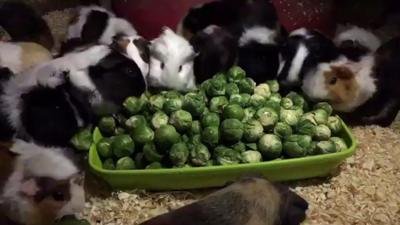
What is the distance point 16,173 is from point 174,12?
3.18ft

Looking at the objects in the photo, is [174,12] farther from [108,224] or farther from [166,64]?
[108,224]

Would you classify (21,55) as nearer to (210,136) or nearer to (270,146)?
(210,136)

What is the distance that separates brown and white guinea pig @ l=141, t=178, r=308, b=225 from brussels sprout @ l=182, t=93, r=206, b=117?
400mm

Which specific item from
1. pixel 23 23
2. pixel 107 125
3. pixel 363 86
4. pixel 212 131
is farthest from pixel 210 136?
pixel 23 23

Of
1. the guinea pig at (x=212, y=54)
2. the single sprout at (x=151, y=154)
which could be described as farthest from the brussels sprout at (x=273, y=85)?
the single sprout at (x=151, y=154)

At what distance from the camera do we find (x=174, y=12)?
216cm

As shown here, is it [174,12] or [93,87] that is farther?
[174,12]

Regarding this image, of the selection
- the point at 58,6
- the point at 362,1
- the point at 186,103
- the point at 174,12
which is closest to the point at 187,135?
the point at 186,103

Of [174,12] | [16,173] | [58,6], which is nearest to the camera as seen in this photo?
[16,173]

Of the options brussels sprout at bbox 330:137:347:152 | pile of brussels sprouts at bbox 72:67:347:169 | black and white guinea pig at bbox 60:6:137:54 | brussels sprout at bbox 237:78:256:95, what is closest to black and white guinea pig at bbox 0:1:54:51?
black and white guinea pig at bbox 60:6:137:54

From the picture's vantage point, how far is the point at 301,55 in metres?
1.91

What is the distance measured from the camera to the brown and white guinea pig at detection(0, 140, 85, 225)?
1383mm

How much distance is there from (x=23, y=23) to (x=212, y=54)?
0.74 meters

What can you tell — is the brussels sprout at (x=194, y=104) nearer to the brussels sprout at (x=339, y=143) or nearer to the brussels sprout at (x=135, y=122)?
the brussels sprout at (x=135, y=122)
